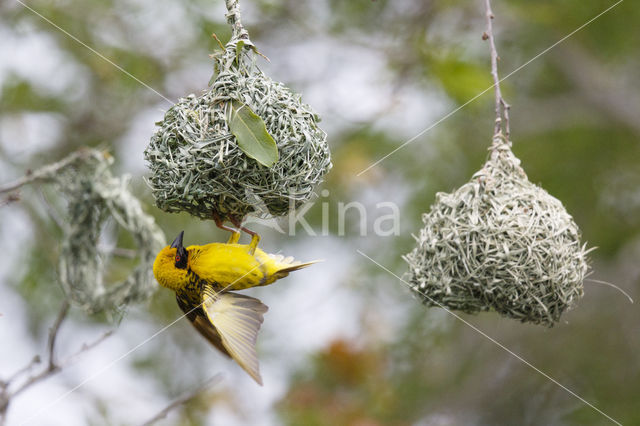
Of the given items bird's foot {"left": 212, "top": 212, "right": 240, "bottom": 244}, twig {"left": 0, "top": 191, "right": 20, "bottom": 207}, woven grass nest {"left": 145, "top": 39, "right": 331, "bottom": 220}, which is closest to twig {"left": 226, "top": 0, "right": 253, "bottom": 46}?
woven grass nest {"left": 145, "top": 39, "right": 331, "bottom": 220}

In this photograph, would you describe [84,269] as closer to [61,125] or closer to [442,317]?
[61,125]

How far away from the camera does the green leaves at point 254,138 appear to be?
2.51 meters

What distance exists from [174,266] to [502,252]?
51.4 inches

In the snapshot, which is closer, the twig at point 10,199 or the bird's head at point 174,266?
the twig at point 10,199

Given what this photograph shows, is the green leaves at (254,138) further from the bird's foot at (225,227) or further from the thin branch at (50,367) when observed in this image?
the thin branch at (50,367)

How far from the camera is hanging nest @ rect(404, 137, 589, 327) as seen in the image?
2887mm

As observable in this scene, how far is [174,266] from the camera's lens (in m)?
3.04

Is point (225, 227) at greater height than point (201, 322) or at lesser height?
greater

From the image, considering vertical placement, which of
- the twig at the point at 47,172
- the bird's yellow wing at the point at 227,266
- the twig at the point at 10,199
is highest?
the twig at the point at 47,172

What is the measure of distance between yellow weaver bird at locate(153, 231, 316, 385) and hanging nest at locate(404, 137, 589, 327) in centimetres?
55

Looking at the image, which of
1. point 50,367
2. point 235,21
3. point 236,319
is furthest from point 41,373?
point 235,21

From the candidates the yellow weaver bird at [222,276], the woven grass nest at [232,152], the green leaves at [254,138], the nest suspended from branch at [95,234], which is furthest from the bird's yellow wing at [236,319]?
the green leaves at [254,138]

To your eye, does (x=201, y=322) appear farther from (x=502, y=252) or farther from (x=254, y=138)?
(x=502, y=252)

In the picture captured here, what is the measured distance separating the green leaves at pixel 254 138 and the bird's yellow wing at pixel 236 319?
0.66m
